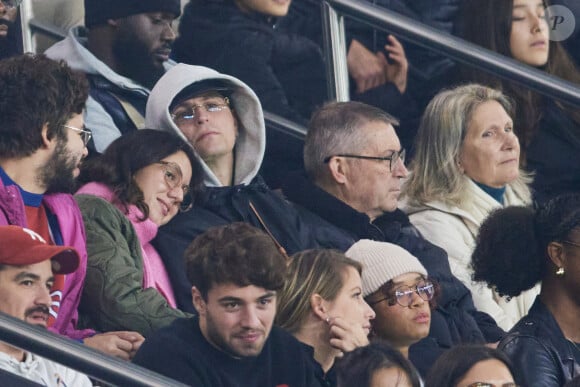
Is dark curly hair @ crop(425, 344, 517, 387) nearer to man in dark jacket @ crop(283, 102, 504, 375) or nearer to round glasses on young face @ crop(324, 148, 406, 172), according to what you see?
man in dark jacket @ crop(283, 102, 504, 375)

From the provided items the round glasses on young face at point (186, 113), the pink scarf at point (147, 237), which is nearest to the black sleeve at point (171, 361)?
the pink scarf at point (147, 237)

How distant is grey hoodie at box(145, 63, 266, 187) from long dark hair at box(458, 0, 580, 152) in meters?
1.38

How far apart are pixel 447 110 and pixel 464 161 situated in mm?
196

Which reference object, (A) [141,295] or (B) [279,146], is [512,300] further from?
(A) [141,295]

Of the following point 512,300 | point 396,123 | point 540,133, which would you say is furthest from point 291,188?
point 540,133

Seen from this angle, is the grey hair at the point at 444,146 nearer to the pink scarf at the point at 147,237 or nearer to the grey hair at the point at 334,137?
the grey hair at the point at 334,137

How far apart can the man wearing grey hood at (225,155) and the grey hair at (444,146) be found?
26.1 inches

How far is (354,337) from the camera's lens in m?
6.32

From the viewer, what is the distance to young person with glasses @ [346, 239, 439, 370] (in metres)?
6.68

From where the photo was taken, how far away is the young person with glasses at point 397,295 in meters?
6.68

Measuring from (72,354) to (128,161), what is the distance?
161 cm

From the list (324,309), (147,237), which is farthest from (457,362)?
(147,237)

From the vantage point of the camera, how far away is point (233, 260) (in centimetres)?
586

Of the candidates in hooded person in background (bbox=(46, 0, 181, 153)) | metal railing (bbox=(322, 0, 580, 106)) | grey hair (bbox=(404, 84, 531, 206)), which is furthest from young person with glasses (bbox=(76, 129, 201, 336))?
grey hair (bbox=(404, 84, 531, 206))
